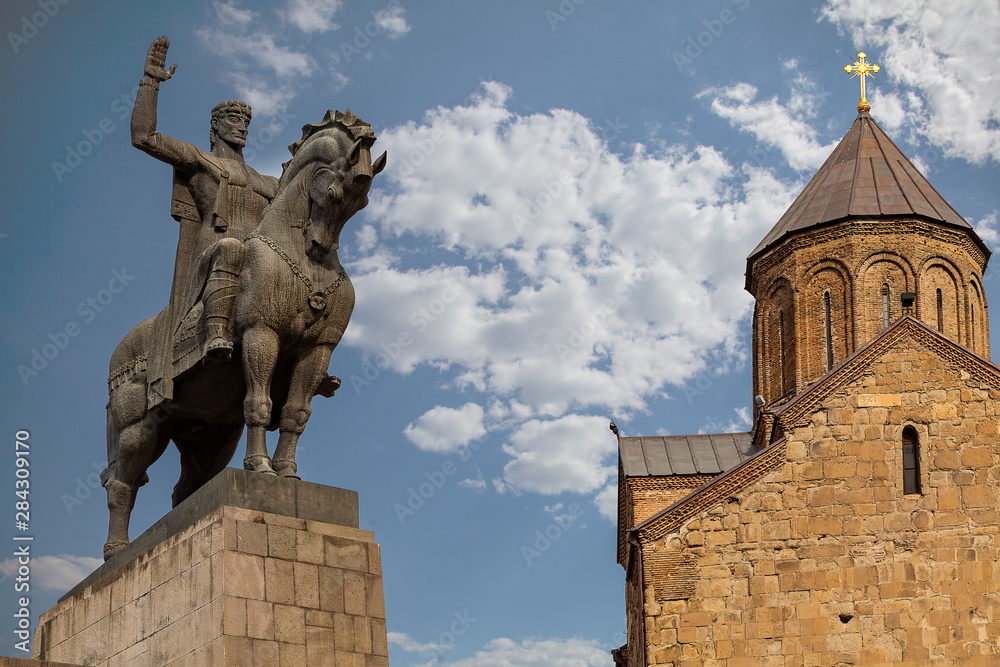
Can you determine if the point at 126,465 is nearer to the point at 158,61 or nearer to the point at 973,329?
the point at 158,61

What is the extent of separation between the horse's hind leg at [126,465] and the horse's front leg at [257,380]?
1.19 metres

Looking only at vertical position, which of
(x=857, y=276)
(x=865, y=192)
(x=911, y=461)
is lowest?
(x=911, y=461)

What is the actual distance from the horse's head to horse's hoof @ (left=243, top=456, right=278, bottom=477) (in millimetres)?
1497

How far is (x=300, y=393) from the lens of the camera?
9562 millimetres

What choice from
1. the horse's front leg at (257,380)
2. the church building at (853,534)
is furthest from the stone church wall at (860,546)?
the horse's front leg at (257,380)

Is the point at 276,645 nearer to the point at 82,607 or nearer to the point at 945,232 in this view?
the point at 82,607

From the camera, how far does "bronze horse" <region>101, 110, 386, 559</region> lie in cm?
920

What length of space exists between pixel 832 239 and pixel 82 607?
82.3 feet

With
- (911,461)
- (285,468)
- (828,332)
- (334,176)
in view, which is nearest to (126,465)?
(285,468)

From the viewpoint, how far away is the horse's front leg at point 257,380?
9.15 metres

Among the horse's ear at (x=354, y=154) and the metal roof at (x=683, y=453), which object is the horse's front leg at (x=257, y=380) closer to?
the horse's ear at (x=354, y=154)

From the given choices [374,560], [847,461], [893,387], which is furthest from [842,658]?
[374,560]

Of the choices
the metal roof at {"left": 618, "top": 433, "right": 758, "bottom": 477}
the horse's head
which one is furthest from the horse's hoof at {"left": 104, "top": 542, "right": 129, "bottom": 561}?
the metal roof at {"left": 618, "top": 433, "right": 758, "bottom": 477}

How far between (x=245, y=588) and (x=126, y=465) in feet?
7.39
